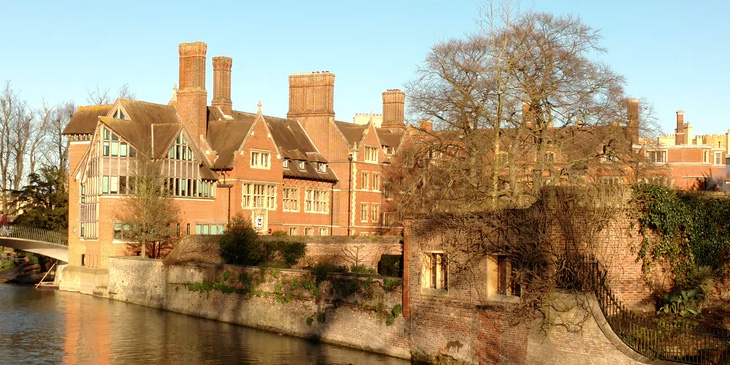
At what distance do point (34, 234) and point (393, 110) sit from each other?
3005 cm

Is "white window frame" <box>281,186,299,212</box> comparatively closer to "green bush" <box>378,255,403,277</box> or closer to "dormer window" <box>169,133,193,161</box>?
"dormer window" <box>169,133,193,161</box>

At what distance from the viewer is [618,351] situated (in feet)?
70.1

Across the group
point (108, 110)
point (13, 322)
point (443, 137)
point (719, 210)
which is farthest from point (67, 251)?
point (719, 210)

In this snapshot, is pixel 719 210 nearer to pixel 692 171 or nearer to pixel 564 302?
pixel 564 302

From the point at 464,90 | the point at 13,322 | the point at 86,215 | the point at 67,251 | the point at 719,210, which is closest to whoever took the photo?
the point at 719,210

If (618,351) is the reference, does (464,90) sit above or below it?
above

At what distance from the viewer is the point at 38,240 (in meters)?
57.4

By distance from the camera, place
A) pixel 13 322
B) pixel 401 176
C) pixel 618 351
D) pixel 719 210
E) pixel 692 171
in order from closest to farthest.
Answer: pixel 618 351, pixel 719 210, pixel 13 322, pixel 401 176, pixel 692 171

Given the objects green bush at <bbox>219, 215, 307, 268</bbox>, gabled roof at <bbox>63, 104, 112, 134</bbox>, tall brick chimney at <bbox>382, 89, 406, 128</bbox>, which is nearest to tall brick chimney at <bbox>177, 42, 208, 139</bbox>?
gabled roof at <bbox>63, 104, 112, 134</bbox>

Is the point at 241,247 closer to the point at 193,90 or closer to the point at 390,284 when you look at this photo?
the point at 390,284

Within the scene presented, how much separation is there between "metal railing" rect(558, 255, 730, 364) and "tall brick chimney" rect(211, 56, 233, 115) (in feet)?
146

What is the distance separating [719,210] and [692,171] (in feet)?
177

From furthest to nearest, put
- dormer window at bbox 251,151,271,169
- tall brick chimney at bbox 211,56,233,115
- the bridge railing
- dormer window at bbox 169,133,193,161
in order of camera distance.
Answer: tall brick chimney at bbox 211,56,233,115 < dormer window at bbox 251,151,271,169 < the bridge railing < dormer window at bbox 169,133,193,161

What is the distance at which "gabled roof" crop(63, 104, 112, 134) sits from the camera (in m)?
57.5
